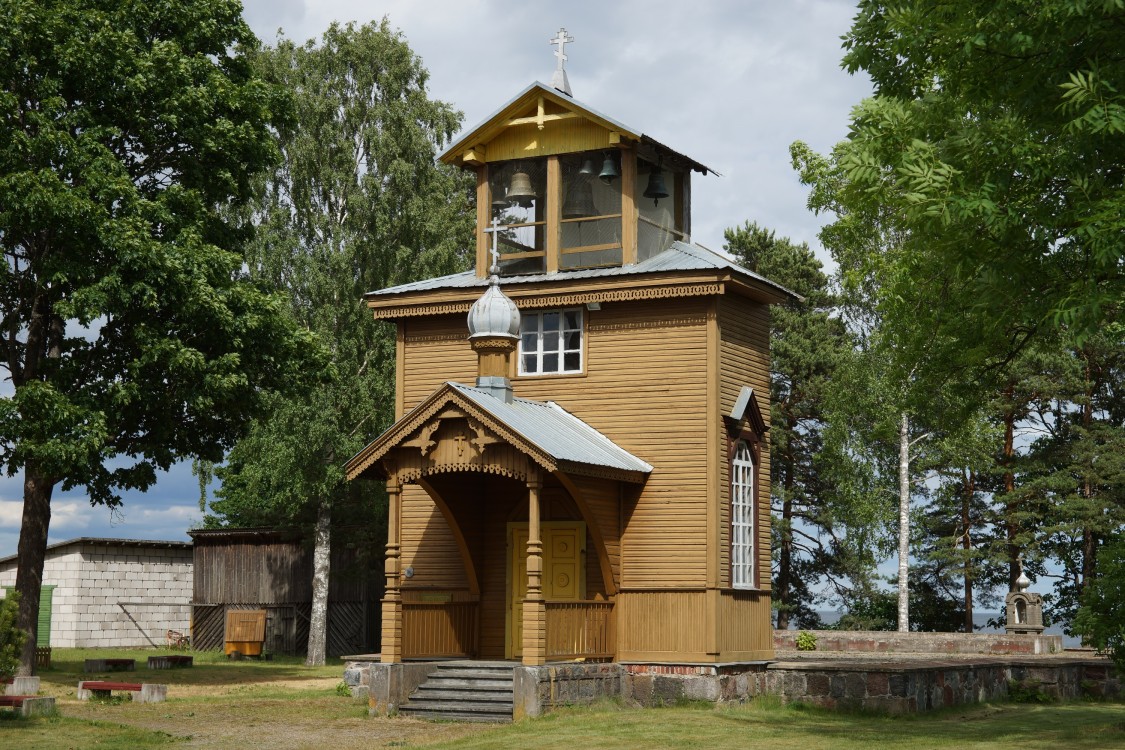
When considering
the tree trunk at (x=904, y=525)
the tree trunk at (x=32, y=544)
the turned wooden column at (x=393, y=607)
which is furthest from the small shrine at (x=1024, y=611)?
the tree trunk at (x=32, y=544)

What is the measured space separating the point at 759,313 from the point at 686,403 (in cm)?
263

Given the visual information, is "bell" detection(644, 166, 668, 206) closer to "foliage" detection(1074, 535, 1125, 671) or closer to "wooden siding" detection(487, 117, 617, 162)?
"wooden siding" detection(487, 117, 617, 162)

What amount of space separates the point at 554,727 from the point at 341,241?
17.3 metres

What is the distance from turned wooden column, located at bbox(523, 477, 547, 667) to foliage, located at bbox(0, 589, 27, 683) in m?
7.03

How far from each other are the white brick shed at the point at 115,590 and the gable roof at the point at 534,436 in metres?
19.2

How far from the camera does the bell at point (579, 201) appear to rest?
2367 cm

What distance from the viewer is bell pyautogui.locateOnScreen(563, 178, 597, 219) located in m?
23.7

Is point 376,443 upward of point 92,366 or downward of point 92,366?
downward

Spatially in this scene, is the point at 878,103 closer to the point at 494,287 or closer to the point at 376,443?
the point at 494,287

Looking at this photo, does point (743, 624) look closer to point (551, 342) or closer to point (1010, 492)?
point (551, 342)

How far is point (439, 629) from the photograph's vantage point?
2152cm

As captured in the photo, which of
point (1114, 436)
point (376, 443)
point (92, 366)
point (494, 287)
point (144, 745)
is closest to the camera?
point (144, 745)

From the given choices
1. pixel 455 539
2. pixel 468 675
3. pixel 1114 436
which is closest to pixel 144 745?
pixel 468 675

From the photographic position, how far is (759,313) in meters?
23.4
